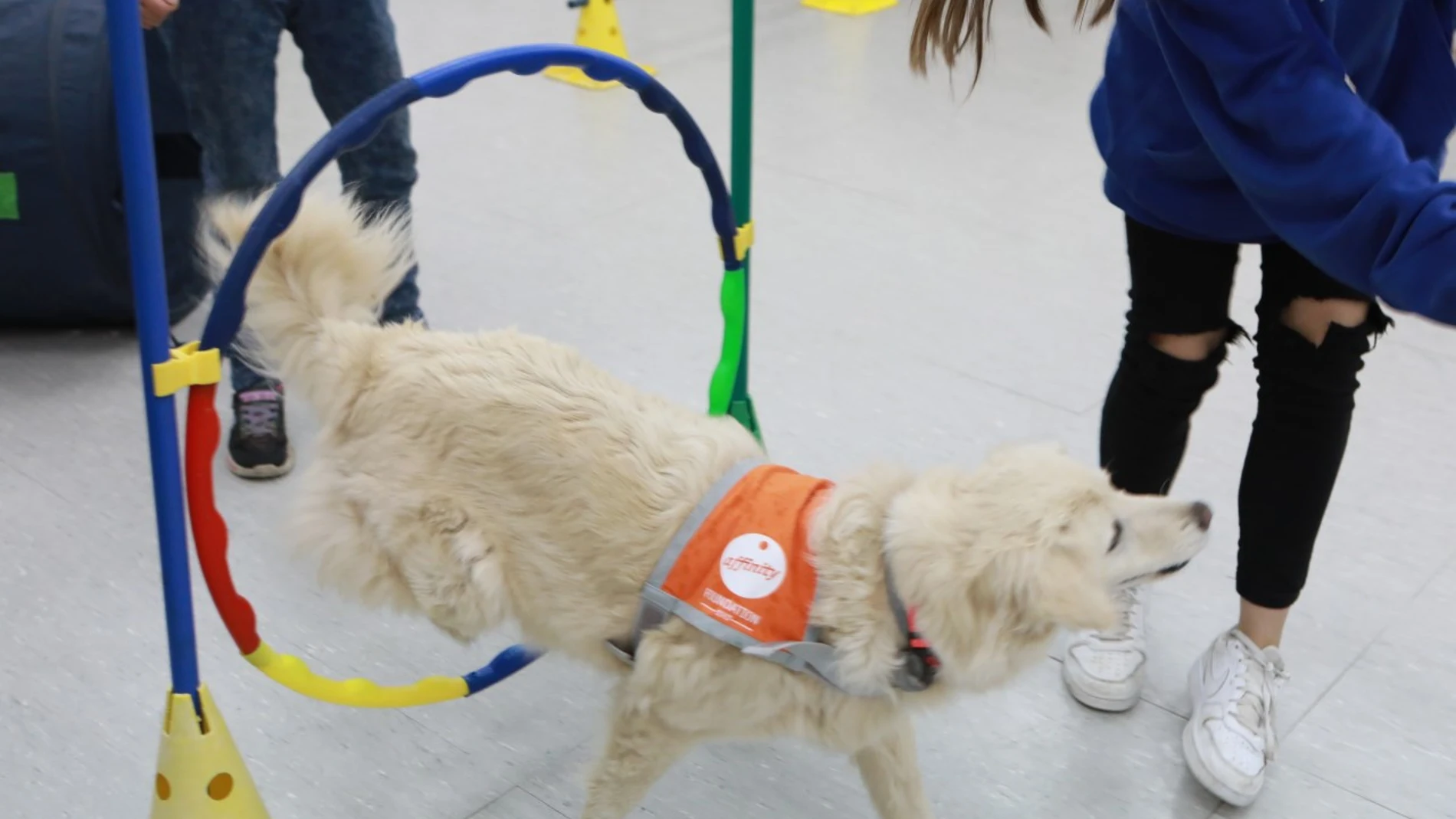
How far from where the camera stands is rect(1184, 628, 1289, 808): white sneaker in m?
1.30

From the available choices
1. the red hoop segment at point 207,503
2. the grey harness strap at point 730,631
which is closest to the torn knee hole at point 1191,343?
the grey harness strap at point 730,631

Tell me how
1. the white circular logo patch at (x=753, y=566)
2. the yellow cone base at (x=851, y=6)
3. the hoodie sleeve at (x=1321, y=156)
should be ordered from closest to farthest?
the hoodie sleeve at (x=1321, y=156) < the white circular logo patch at (x=753, y=566) < the yellow cone base at (x=851, y=6)

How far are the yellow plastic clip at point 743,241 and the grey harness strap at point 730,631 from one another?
1.44ft

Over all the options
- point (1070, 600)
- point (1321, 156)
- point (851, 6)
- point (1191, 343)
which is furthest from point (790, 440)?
point (851, 6)

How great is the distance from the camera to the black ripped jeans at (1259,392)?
1.18 meters

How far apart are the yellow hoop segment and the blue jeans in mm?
571

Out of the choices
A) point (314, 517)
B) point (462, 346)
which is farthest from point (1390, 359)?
point (314, 517)

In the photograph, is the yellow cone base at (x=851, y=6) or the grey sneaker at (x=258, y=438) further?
the yellow cone base at (x=851, y=6)

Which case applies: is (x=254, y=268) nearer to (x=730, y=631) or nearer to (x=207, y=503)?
(x=207, y=503)

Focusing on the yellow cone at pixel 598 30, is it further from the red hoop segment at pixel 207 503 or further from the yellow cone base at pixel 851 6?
the red hoop segment at pixel 207 503

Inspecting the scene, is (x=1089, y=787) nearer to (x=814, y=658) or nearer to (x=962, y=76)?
(x=814, y=658)

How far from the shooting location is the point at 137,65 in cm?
91

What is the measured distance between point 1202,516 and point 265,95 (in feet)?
4.34

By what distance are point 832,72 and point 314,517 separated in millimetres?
2521
